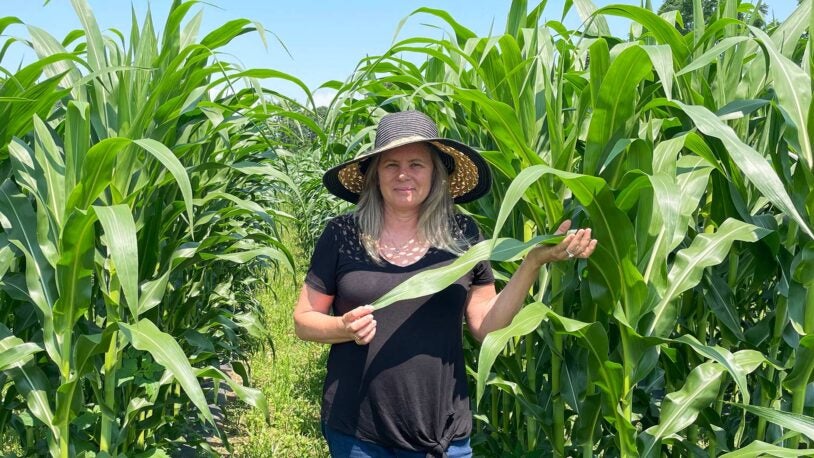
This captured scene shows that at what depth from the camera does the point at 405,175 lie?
6.55 ft

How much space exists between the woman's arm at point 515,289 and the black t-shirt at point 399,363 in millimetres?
49

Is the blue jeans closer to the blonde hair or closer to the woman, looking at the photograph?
the woman

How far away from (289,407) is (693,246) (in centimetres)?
330

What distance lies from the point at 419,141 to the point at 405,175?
11 centimetres

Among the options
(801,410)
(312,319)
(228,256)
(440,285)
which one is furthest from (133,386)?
(801,410)

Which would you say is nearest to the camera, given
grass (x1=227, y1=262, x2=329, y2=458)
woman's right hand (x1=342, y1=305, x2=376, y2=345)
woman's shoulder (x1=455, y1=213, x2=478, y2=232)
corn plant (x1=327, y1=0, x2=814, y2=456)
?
corn plant (x1=327, y1=0, x2=814, y2=456)

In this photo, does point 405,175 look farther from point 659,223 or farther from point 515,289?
point 659,223

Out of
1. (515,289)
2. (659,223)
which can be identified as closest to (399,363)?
(515,289)

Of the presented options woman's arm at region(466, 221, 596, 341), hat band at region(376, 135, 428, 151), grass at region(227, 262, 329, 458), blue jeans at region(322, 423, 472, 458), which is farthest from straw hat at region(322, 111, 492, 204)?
grass at region(227, 262, 329, 458)

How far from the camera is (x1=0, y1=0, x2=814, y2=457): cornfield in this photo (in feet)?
5.20

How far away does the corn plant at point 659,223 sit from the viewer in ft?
5.12

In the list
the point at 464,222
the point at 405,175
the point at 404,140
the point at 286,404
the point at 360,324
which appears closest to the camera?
the point at 360,324

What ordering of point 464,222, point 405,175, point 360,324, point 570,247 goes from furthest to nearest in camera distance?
point 464,222
point 405,175
point 360,324
point 570,247

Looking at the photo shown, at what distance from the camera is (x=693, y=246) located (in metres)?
1.70
